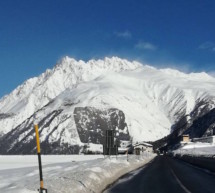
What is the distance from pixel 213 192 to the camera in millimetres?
21578

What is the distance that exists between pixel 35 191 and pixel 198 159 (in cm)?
4376

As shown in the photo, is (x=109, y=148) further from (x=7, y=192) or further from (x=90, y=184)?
(x=7, y=192)

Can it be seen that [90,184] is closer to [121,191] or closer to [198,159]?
[121,191]

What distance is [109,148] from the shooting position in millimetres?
62125

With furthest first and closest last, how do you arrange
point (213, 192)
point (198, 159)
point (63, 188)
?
point (198, 159), point (213, 192), point (63, 188)

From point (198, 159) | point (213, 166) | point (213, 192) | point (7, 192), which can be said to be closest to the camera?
point (7, 192)

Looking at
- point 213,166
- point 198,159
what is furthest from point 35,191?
point 198,159

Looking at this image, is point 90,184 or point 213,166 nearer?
point 90,184

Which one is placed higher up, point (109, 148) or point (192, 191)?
point (109, 148)

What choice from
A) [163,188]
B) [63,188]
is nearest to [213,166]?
[163,188]

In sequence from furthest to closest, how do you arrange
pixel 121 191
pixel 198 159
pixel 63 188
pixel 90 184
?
pixel 198 159 < pixel 90 184 < pixel 121 191 < pixel 63 188

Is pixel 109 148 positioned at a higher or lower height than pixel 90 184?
higher

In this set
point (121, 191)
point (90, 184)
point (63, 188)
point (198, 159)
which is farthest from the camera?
point (198, 159)

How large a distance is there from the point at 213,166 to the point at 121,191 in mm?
22714
